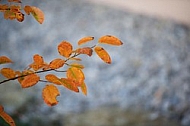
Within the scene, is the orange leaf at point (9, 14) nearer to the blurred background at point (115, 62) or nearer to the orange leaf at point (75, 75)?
the orange leaf at point (75, 75)

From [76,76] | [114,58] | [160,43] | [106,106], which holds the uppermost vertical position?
[160,43]

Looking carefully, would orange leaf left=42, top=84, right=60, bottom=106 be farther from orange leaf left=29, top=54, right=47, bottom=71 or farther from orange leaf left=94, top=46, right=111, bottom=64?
orange leaf left=94, top=46, right=111, bottom=64

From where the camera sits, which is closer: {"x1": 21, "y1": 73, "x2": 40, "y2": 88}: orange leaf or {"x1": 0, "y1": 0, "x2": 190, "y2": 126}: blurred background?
{"x1": 21, "y1": 73, "x2": 40, "y2": 88}: orange leaf

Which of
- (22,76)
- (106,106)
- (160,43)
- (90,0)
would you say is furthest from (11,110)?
(90,0)

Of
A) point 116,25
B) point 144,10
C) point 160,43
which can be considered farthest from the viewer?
point 144,10

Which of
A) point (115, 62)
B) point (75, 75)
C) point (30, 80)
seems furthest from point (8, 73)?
point (115, 62)

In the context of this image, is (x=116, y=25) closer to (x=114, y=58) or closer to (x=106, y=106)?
(x=114, y=58)

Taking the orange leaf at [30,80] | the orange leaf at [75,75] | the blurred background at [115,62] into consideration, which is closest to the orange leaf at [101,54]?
the orange leaf at [75,75]

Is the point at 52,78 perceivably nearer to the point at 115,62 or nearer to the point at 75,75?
the point at 75,75

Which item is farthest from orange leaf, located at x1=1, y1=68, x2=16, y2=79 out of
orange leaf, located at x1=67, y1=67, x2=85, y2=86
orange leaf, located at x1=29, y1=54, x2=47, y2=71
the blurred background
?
the blurred background
